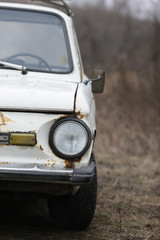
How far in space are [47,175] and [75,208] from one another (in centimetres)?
78

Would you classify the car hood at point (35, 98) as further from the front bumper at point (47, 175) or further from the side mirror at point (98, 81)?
the side mirror at point (98, 81)

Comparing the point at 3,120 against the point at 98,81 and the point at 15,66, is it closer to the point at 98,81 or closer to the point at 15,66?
the point at 15,66

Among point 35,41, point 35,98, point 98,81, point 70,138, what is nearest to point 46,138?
point 70,138

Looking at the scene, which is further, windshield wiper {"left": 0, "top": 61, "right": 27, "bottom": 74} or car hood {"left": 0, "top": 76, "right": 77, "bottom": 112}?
windshield wiper {"left": 0, "top": 61, "right": 27, "bottom": 74}

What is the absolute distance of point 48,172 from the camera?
269cm

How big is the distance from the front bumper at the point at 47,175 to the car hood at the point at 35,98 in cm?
35

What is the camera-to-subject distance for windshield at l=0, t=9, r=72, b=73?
3.73 m

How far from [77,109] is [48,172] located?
0.40 meters

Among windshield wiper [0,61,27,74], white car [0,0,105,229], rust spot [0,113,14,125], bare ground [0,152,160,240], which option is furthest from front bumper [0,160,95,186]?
windshield wiper [0,61,27,74]

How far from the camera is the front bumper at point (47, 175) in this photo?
2.67 m

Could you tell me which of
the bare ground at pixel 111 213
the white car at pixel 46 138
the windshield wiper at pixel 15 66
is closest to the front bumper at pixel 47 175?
the white car at pixel 46 138

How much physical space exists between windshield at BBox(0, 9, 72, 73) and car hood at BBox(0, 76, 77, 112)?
73 cm

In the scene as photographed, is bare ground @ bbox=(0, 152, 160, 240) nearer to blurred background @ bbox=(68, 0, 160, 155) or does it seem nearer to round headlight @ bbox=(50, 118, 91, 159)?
round headlight @ bbox=(50, 118, 91, 159)

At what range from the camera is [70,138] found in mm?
2715
